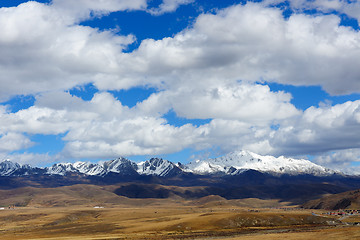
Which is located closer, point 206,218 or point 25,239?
point 25,239

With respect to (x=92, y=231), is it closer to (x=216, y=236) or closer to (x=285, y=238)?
(x=216, y=236)

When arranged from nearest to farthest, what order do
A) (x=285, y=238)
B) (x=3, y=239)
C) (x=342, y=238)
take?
(x=342, y=238) < (x=285, y=238) < (x=3, y=239)

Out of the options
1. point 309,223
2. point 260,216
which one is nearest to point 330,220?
point 309,223

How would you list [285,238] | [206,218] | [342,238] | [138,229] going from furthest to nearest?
[206,218] → [138,229] → [285,238] → [342,238]

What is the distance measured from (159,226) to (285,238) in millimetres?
68179

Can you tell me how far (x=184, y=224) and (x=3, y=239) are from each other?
70.7 m

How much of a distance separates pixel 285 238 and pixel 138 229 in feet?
233

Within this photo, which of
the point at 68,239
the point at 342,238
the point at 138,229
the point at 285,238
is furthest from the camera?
the point at 138,229

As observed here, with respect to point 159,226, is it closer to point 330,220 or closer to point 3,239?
point 3,239

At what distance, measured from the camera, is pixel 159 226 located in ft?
534

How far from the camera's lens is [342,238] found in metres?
96.6

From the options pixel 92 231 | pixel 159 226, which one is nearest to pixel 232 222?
pixel 159 226

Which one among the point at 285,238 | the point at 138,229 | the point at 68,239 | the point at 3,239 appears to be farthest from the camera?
the point at 138,229

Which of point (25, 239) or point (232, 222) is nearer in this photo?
point (25, 239)
